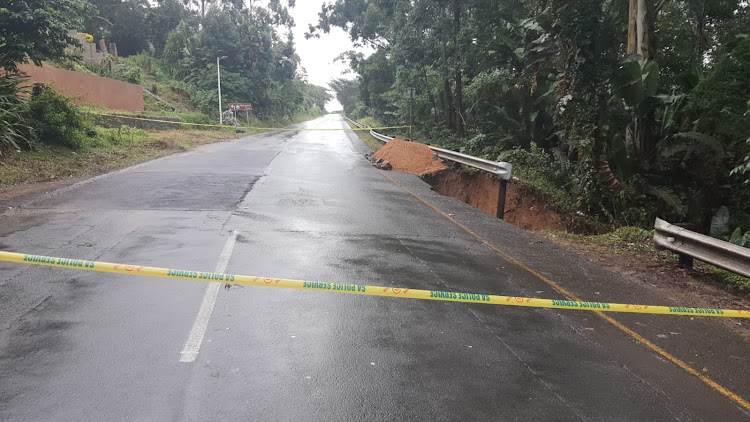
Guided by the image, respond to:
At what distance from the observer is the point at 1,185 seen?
1045cm

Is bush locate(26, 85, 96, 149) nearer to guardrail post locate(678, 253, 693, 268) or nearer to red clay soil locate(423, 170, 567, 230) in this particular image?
red clay soil locate(423, 170, 567, 230)

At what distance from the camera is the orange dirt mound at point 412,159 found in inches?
658

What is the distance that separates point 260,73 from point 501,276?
55.4 m

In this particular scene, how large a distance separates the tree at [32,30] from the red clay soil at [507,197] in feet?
42.6

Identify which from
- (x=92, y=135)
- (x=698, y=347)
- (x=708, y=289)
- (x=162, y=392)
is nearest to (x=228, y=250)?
(x=162, y=392)

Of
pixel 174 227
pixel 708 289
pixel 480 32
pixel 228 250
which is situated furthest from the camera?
pixel 480 32

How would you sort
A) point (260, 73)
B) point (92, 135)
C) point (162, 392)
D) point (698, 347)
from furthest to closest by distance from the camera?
point (260, 73) < point (92, 135) < point (698, 347) < point (162, 392)

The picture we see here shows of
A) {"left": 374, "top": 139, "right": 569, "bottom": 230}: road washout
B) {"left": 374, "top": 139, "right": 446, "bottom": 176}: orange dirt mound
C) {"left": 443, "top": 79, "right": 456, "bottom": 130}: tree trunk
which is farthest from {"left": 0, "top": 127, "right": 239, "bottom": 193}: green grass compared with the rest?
{"left": 443, "top": 79, "right": 456, "bottom": 130}: tree trunk

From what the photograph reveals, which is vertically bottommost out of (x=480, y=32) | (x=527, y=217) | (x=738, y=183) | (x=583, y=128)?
(x=527, y=217)

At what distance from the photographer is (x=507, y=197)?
46.7 ft

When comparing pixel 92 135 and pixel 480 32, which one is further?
pixel 480 32

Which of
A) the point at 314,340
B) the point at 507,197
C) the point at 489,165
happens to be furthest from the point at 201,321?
the point at 507,197

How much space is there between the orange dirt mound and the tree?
471 inches

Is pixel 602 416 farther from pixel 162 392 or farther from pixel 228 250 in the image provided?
pixel 228 250
